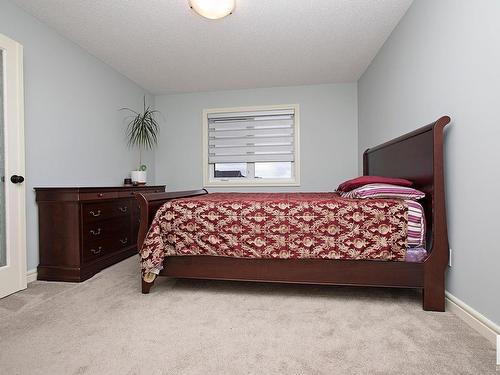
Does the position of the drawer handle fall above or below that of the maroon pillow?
below

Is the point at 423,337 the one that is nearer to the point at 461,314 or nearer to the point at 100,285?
the point at 461,314

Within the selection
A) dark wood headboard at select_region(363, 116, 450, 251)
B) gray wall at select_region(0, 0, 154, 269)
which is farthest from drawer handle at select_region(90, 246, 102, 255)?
dark wood headboard at select_region(363, 116, 450, 251)

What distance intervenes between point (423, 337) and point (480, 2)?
190cm

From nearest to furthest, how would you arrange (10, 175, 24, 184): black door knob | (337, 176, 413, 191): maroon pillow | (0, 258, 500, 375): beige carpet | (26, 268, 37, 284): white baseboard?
(0, 258, 500, 375): beige carpet, (337, 176, 413, 191): maroon pillow, (10, 175, 24, 184): black door knob, (26, 268, 37, 284): white baseboard

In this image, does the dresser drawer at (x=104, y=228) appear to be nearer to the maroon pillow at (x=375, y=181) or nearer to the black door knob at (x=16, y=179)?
the black door knob at (x=16, y=179)

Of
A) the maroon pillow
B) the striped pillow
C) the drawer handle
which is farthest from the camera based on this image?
the drawer handle

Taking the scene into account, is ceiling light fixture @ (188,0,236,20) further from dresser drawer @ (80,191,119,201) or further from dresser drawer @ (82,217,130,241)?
dresser drawer @ (82,217,130,241)

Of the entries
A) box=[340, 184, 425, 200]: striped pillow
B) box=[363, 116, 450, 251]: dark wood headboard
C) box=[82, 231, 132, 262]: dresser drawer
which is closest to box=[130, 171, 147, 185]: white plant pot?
box=[82, 231, 132, 262]: dresser drawer

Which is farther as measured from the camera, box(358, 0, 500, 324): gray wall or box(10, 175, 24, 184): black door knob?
box(10, 175, 24, 184): black door knob

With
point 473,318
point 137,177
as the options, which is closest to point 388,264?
point 473,318

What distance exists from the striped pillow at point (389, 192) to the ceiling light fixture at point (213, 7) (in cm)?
183

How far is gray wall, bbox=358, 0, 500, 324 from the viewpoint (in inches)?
54.7

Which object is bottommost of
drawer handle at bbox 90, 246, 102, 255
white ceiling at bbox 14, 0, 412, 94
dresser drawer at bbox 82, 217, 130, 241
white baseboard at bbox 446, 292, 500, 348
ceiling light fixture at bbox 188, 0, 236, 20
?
white baseboard at bbox 446, 292, 500, 348

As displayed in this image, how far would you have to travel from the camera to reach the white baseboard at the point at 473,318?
1349mm
